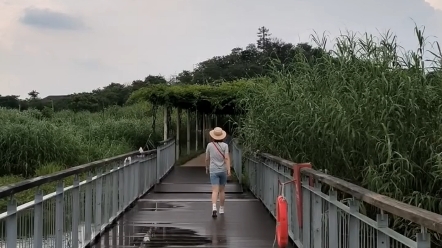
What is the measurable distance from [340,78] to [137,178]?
19.2ft

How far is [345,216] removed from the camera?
15.6 feet

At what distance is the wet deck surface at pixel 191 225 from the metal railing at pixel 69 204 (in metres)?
0.30

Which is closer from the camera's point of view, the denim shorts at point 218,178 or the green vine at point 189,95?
the denim shorts at point 218,178

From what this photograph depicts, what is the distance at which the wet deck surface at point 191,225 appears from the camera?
7512 millimetres

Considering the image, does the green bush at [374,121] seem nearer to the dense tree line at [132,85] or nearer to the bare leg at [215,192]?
the bare leg at [215,192]

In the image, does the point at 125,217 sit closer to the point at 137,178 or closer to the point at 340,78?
the point at 137,178

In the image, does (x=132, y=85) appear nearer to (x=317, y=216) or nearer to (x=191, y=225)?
(x=191, y=225)

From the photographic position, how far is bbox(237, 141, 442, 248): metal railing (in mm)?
3041

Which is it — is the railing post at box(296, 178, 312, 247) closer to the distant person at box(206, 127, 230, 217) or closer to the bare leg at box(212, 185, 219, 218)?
the bare leg at box(212, 185, 219, 218)

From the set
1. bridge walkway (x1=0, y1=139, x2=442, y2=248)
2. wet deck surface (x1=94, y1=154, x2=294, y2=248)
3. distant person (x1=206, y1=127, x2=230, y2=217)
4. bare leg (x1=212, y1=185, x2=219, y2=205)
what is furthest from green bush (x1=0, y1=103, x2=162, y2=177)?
bare leg (x1=212, y1=185, x2=219, y2=205)

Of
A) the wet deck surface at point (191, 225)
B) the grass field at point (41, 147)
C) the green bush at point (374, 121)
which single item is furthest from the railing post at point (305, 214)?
the grass field at point (41, 147)

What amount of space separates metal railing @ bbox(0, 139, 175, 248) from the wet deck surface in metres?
0.30

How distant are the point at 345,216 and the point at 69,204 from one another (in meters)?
2.83

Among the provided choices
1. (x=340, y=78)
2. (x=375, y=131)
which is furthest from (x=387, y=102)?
(x=340, y=78)
